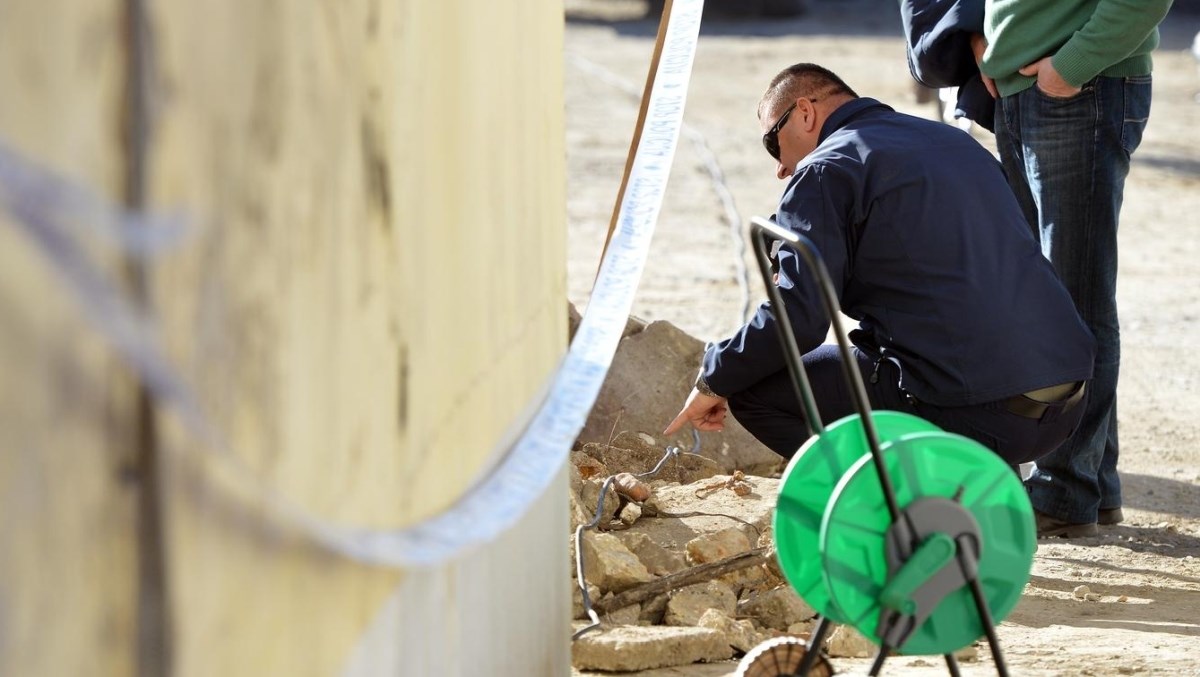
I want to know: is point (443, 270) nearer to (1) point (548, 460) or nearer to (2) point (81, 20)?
(1) point (548, 460)

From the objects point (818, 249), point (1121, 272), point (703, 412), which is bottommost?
point (1121, 272)

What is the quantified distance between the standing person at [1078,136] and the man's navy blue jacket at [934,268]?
2.26 ft

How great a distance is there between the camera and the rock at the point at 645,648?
2.93m

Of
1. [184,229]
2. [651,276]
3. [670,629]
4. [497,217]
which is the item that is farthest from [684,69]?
[651,276]

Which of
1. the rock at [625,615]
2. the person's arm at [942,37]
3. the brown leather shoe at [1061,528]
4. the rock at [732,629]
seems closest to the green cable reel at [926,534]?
the rock at [732,629]

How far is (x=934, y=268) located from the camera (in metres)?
3.29

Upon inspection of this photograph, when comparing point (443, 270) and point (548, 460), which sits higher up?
point (443, 270)

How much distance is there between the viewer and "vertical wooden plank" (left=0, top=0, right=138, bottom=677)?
0.90m

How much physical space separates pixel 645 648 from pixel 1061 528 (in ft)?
5.85

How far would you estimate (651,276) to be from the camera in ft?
25.3

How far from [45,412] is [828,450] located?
145cm

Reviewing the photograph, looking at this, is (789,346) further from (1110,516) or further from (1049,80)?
(1110,516)

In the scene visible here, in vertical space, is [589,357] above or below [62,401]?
below

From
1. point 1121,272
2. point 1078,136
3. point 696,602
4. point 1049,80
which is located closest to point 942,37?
point 1049,80
